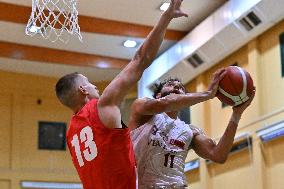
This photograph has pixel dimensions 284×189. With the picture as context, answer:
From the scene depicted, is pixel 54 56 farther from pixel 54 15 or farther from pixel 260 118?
pixel 260 118

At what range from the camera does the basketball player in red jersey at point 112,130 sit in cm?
381

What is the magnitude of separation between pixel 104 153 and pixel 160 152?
1209 millimetres

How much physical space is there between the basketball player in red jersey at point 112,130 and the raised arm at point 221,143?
1330 mm

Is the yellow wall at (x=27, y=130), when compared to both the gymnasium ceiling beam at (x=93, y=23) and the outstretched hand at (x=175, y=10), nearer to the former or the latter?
the gymnasium ceiling beam at (x=93, y=23)

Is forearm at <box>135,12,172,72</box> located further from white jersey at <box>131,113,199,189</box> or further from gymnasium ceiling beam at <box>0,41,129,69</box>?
gymnasium ceiling beam at <box>0,41,129,69</box>

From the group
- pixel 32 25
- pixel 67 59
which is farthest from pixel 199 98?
pixel 67 59

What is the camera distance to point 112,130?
382 centimetres

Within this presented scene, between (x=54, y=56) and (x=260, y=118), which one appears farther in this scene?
(x=54, y=56)

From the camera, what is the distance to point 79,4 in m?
10.8

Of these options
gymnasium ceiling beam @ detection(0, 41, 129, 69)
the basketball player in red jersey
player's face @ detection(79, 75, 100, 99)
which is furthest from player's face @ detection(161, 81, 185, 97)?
gymnasium ceiling beam @ detection(0, 41, 129, 69)

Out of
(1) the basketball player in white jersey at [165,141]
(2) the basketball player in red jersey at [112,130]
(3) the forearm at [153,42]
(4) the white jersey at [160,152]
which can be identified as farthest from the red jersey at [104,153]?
(4) the white jersey at [160,152]

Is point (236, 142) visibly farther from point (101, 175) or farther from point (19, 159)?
Result: point (101, 175)

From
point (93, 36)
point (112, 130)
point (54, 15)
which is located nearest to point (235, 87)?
point (112, 130)

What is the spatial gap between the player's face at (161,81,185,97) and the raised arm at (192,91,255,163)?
42 cm
